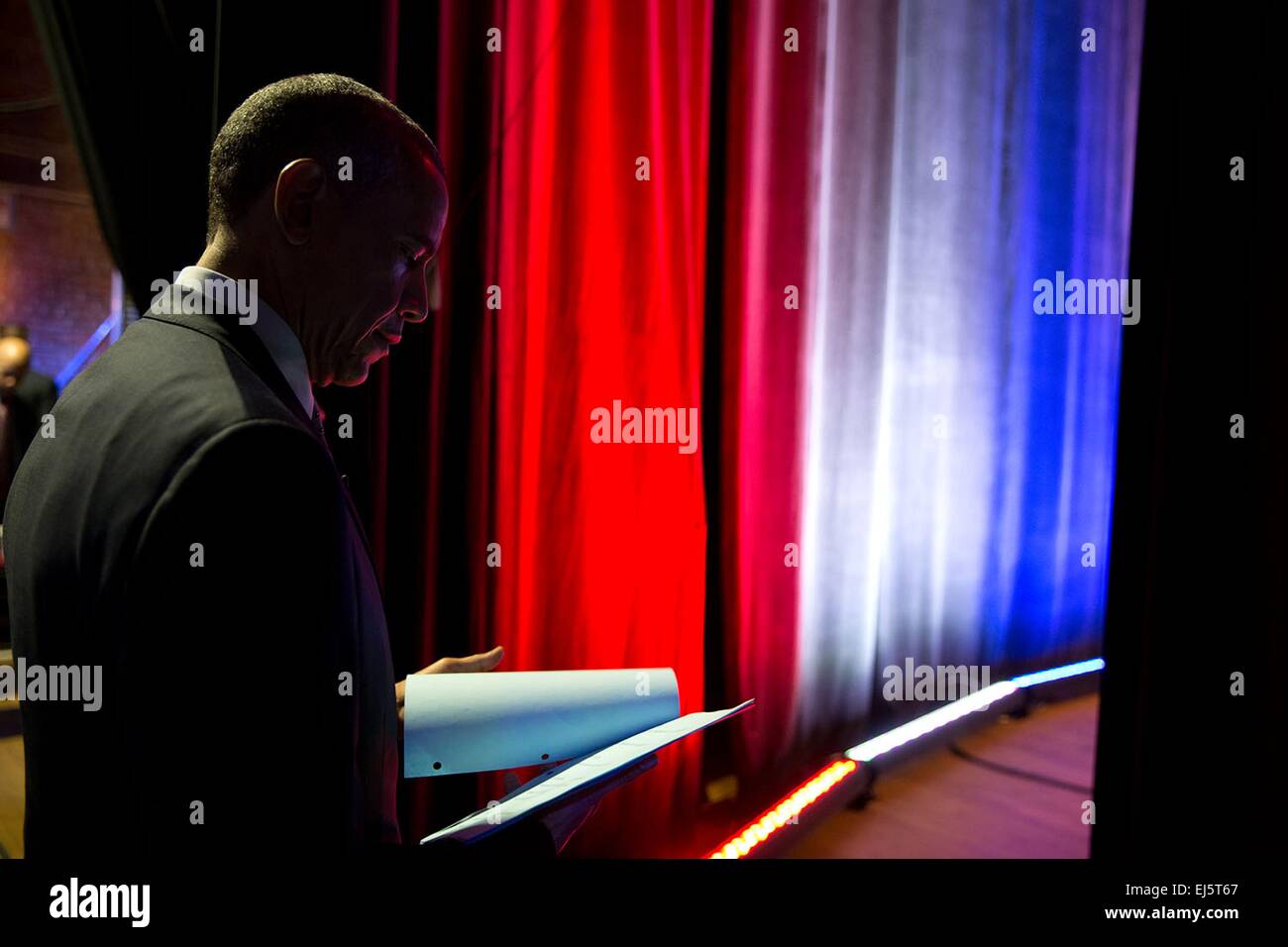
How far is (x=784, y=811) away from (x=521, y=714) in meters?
1.25

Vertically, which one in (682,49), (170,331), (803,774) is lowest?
(803,774)

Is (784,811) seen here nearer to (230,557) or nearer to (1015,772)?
(1015,772)

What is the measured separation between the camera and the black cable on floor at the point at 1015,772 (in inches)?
81.3

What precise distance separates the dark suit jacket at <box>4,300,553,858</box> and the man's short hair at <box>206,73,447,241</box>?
6.4 inches

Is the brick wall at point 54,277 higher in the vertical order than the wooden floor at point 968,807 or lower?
higher

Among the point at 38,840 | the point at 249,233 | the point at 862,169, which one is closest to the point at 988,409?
the point at 862,169

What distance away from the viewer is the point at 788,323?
2.08 meters

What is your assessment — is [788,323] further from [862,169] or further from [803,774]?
[803,774]

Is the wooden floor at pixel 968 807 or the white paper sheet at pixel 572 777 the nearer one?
the white paper sheet at pixel 572 777

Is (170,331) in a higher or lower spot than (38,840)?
higher

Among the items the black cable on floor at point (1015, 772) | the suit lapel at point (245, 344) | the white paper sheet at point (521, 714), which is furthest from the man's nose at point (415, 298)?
the black cable on floor at point (1015, 772)

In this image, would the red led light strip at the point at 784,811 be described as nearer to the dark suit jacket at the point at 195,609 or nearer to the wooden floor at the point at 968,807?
the wooden floor at the point at 968,807

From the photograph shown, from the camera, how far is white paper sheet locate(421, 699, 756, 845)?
2.11 feet
